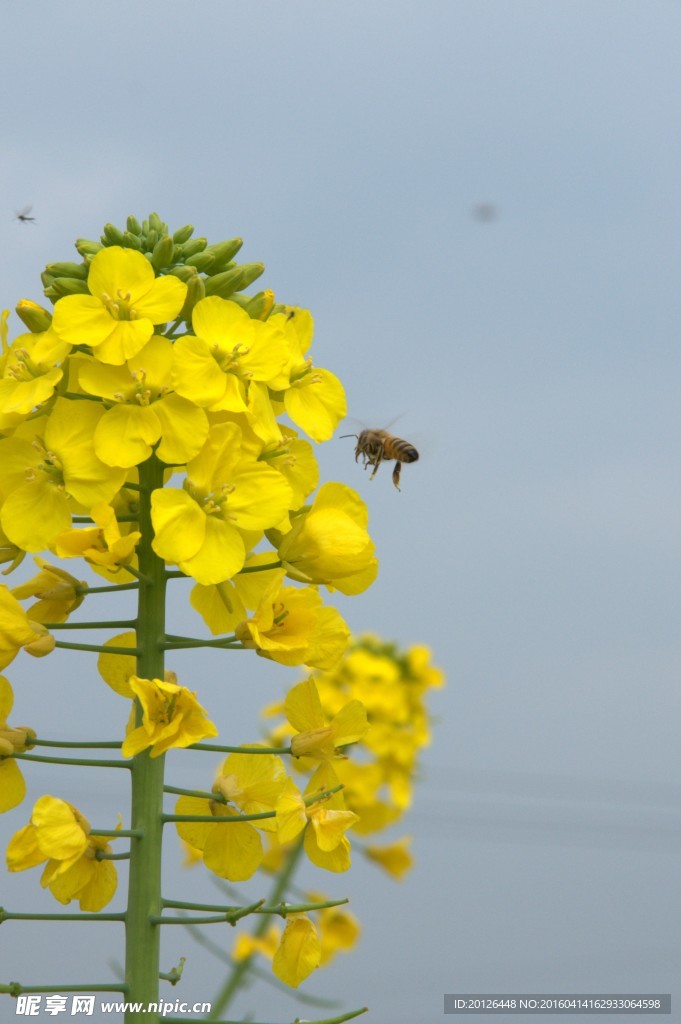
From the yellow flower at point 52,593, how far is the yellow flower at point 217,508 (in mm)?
399

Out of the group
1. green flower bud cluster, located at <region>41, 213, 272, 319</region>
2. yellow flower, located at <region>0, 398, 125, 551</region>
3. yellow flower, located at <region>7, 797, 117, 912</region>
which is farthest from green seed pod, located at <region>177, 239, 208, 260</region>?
yellow flower, located at <region>7, 797, 117, 912</region>

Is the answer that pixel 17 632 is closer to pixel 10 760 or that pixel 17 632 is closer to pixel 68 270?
pixel 10 760

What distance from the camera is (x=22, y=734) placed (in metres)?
3.05

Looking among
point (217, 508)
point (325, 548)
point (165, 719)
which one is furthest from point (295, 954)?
point (217, 508)

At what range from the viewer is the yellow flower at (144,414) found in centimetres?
290

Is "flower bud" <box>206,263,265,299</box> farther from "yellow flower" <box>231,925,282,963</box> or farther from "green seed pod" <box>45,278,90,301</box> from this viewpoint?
"yellow flower" <box>231,925,282,963</box>

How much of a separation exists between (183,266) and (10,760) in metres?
1.40

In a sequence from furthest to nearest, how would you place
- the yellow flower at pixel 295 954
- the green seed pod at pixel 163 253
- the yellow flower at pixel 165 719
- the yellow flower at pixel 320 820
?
the green seed pod at pixel 163 253
the yellow flower at pixel 295 954
the yellow flower at pixel 320 820
the yellow flower at pixel 165 719

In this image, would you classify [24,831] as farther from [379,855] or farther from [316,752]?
[379,855]

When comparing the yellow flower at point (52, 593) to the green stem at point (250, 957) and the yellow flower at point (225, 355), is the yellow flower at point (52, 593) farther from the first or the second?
the green stem at point (250, 957)

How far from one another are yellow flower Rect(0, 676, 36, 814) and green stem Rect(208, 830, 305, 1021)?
74.6 inches

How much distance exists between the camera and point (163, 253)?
3.20m

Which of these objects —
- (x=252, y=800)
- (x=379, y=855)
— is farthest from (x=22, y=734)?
(x=379, y=855)

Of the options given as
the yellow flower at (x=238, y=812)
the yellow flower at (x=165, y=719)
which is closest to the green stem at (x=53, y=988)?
the yellow flower at (x=238, y=812)
